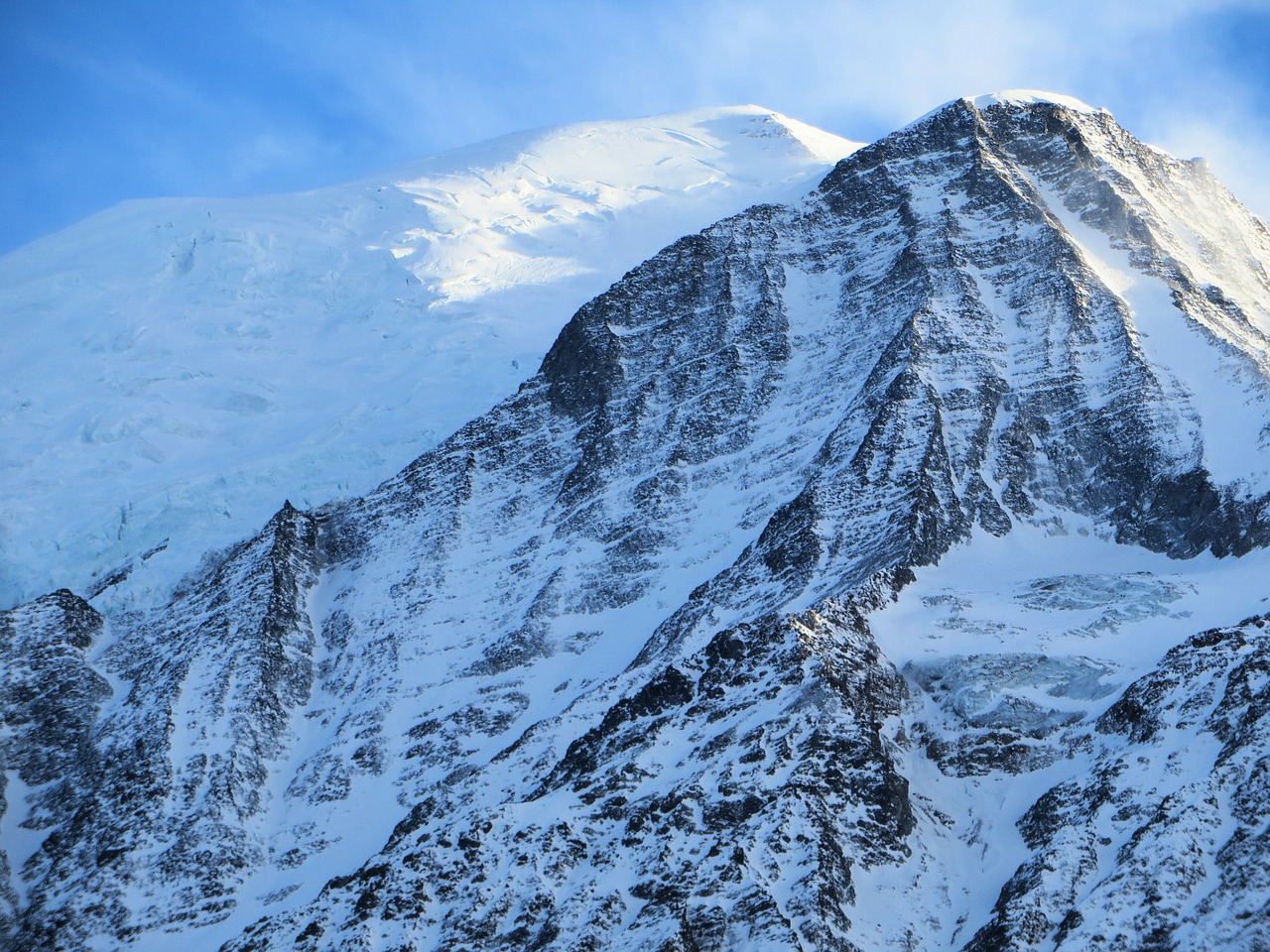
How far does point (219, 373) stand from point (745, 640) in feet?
294

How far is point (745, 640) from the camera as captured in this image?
100 meters

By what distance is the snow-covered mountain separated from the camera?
462ft

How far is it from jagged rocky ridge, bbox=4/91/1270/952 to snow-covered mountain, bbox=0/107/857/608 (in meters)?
7.48

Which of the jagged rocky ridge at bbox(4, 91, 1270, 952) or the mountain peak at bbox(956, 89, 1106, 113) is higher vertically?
the mountain peak at bbox(956, 89, 1106, 113)

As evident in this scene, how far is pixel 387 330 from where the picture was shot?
589ft

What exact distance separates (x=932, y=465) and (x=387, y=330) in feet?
260

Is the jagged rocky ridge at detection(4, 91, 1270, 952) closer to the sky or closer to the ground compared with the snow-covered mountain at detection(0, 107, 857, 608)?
closer to the ground

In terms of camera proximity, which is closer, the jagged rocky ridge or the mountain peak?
the jagged rocky ridge

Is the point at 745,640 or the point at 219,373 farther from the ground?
the point at 219,373

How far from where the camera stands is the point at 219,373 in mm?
170750

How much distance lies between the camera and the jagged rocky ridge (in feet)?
269

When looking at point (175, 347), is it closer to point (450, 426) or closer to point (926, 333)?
point (450, 426)

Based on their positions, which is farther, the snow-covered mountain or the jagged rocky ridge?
the snow-covered mountain

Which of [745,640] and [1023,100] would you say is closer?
[745,640]
